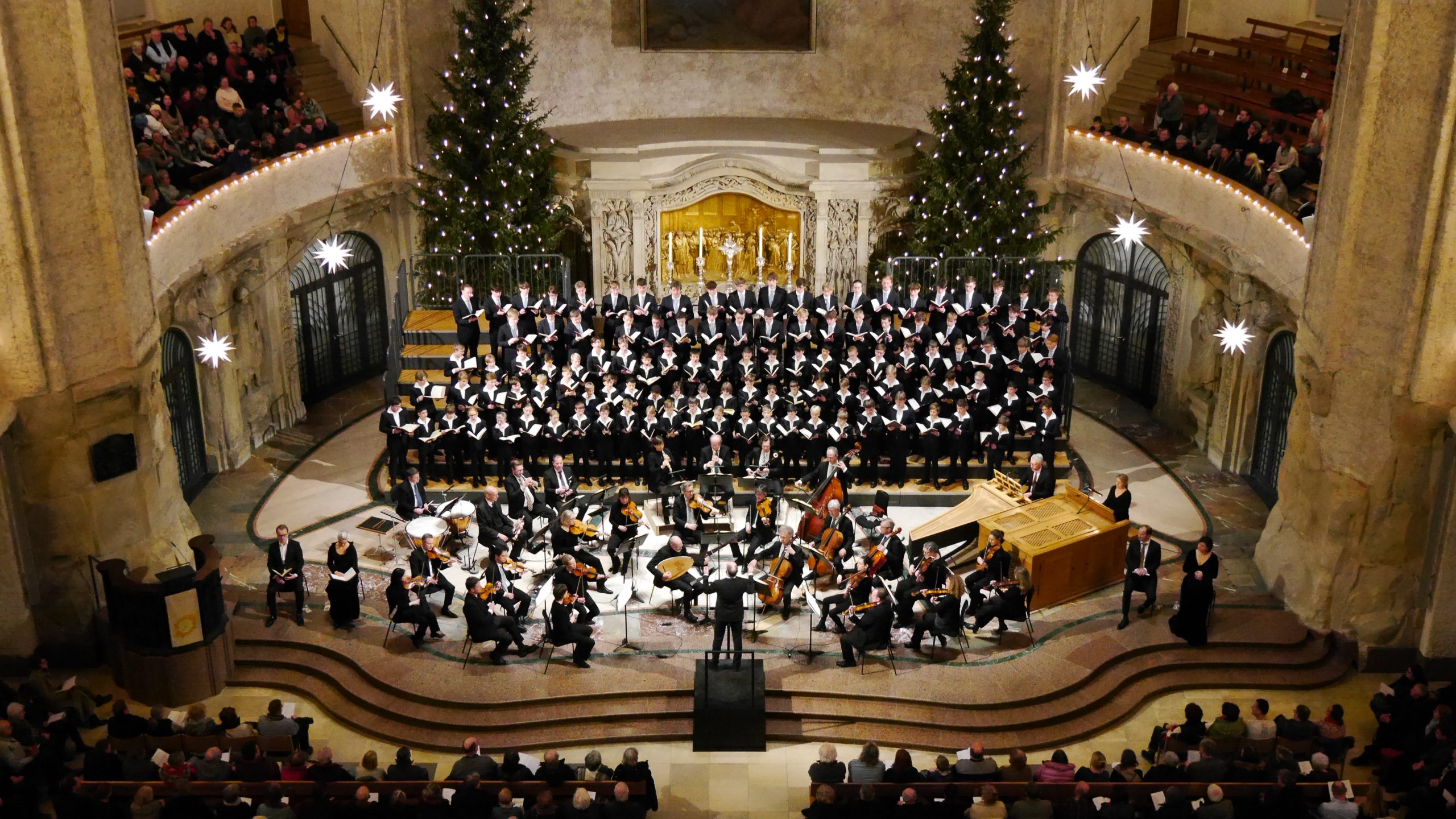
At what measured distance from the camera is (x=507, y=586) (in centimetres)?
1767

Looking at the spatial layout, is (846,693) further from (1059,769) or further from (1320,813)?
(1320,813)

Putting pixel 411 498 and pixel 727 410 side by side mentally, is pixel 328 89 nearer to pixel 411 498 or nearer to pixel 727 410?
pixel 411 498

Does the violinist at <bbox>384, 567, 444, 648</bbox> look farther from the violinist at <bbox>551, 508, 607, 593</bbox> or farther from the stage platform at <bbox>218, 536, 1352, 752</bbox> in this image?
the violinist at <bbox>551, 508, 607, 593</bbox>

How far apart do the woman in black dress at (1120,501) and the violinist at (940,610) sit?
2.74m

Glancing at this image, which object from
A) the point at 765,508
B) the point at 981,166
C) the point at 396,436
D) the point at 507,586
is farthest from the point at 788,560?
the point at 981,166

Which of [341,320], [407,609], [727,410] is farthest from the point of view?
[341,320]

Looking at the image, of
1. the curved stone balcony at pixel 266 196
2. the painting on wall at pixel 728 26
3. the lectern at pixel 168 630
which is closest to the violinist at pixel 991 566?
the lectern at pixel 168 630

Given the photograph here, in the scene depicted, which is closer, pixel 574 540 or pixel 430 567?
pixel 430 567

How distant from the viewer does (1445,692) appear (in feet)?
49.1

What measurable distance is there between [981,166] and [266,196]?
432 inches

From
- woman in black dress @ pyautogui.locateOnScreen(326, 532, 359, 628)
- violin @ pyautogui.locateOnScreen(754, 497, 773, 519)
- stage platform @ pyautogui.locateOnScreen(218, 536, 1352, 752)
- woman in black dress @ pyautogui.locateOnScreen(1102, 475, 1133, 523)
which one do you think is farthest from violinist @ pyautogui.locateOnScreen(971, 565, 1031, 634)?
woman in black dress @ pyautogui.locateOnScreen(326, 532, 359, 628)

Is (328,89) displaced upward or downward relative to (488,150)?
upward

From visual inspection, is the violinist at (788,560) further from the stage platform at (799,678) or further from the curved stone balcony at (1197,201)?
Answer: the curved stone balcony at (1197,201)

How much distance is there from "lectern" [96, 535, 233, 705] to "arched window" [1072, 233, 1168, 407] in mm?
15176
